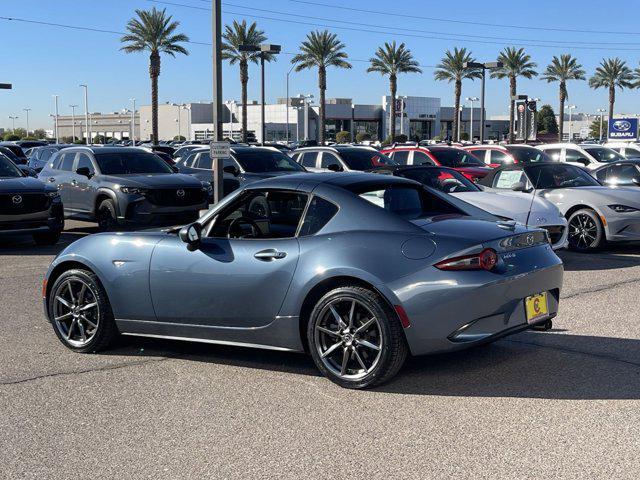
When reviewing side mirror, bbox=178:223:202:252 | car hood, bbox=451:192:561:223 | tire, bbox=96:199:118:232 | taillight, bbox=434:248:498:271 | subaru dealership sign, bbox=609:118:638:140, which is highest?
subaru dealership sign, bbox=609:118:638:140

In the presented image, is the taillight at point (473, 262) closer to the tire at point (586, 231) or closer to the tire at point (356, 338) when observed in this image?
the tire at point (356, 338)

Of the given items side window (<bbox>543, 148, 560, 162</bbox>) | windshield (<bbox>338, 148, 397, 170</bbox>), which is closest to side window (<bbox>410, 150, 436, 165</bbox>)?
windshield (<bbox>338, 148, 397, 170</bbox>)

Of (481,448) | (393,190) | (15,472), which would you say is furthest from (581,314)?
(15,472)

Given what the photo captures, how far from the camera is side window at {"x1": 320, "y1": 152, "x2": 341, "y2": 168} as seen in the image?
18766mm

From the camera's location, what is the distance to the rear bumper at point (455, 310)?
210 inches

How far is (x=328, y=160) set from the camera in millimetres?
18953

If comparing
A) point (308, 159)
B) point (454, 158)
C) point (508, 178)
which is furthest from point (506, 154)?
point (508, 178)

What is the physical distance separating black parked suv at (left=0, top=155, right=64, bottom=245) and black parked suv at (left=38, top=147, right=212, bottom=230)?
118 centimetres

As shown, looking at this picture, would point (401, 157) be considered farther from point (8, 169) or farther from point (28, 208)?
point (28, 208)

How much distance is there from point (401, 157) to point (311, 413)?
16.2m

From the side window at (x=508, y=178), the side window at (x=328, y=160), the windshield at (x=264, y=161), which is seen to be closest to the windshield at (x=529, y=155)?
the side window at (x=328, y=160)

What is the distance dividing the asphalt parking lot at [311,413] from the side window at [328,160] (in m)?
11.7

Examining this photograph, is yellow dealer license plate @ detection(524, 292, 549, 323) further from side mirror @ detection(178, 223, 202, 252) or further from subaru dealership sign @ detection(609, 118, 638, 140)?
subaru dealership sign @ detection(609, 118, 638, 140)

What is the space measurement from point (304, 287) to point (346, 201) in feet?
2.35
